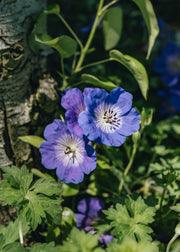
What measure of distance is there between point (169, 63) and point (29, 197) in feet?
5.24

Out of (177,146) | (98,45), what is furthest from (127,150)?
(98,45)

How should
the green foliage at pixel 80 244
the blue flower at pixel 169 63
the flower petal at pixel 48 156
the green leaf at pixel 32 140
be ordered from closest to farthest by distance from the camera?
1. the green foliage at pixel 80 244
2. the flower petal at pixel 48 156
3. the green leaf at pixel 32 140
4. the blue flower at pixel 169 63

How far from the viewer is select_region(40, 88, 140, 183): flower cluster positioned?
3.23 feet

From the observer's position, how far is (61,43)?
3.81 ft

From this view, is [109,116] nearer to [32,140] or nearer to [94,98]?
[94,98]

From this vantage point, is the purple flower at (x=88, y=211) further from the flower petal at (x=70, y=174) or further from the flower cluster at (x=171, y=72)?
the flower cluster at (x=171, y=72)

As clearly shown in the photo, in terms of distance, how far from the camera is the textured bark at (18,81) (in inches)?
41.9

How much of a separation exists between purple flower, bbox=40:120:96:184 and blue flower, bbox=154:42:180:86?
1.21 metres

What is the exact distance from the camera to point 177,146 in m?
1.74

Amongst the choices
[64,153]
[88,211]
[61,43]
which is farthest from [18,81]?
[88,211]

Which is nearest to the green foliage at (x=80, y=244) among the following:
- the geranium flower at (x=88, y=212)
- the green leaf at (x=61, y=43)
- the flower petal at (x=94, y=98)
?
the flower petal at (x=94, y=98)

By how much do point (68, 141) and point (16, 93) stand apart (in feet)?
0.96

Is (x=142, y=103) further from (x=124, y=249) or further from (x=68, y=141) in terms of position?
(x=124, y=249)

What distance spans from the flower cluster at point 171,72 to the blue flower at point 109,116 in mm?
988
